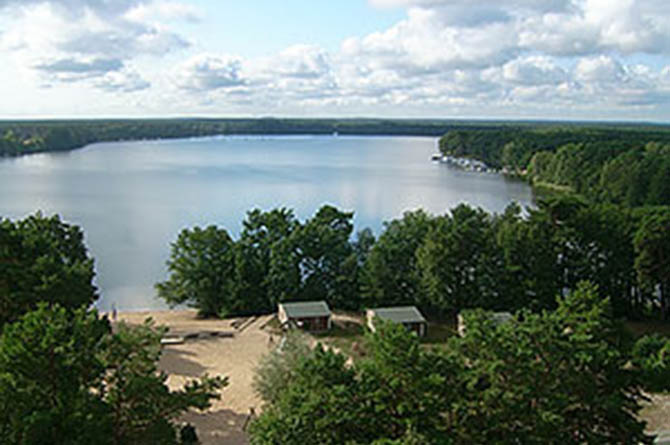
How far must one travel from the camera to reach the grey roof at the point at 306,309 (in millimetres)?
22359

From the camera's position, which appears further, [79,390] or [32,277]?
[32,277]

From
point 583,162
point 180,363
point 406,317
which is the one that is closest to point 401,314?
point 406,317

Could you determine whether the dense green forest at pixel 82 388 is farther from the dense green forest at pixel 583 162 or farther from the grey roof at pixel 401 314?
the dense green forest at pixel 583 162

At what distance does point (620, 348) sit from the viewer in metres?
11.7

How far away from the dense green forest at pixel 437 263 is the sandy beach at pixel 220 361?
52.9 inches

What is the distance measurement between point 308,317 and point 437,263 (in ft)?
16.7

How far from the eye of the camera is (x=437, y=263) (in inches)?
908

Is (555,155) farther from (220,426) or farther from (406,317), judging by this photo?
(220,426)

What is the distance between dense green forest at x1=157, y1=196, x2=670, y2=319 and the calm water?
5245 mm

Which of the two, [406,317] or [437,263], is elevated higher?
[437,263]

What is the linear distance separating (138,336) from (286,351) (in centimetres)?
485

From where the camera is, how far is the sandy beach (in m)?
15.0

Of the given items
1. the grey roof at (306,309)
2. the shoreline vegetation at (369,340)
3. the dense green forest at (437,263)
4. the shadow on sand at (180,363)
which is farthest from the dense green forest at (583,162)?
the shadow on sand at (180,363)

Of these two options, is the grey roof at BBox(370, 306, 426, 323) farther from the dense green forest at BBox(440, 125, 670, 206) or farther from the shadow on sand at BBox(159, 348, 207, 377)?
the dense green forest at BBox(440, 125, 670, 206)
